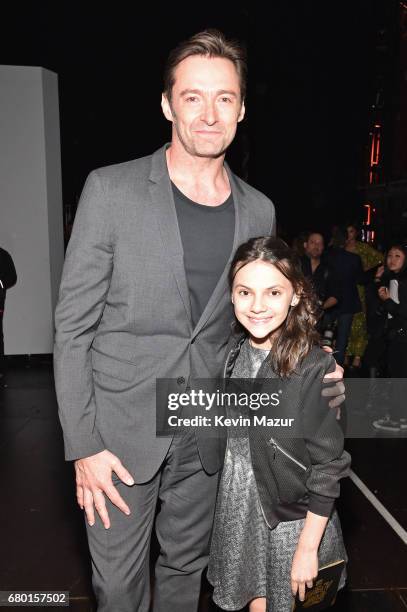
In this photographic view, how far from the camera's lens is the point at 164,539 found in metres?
1.95

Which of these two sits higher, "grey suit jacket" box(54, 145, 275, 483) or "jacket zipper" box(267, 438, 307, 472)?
"grey suit jacket" box(54, 145, 275, 483)

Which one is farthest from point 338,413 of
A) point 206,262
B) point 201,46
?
point 201,46

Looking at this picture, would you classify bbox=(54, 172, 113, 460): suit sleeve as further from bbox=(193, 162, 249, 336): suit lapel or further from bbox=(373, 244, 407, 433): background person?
bbox=(373, 244, 407, 433): background person

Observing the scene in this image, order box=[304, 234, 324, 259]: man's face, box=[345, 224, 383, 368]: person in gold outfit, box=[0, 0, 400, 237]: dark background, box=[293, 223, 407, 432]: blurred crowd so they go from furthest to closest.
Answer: box=[0, 0, 400, 237]: dark background, box=[345, 224, 383, 368]: person in gold outfit, box=[304, 234, 324, 259]: man's face, box=[293, 223, 407, 432]: blurred crowd

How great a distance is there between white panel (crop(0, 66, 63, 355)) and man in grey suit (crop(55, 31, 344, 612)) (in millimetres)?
5105

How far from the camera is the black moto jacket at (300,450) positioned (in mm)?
1658

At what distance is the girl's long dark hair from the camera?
171 centimetres

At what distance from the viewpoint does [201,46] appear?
1.68 m

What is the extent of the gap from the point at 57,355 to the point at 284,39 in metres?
15.6

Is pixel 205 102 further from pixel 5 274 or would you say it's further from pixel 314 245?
pixel 5 274

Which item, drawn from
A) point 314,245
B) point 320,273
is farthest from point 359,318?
point 314,245

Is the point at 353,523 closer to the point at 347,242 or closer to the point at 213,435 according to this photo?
the point at 213,435

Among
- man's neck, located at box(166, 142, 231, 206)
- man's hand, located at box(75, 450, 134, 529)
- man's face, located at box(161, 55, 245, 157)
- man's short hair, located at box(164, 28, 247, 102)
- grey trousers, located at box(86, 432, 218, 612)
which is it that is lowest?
grey trousers, located at box(86, 432, 218, 612)

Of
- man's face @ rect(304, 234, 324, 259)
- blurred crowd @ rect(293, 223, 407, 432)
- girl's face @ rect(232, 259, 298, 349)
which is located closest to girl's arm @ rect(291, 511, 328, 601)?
girl's face @ rect(232, 259, 298, 349)
